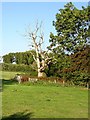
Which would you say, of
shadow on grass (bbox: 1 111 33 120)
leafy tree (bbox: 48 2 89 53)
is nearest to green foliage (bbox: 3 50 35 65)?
leafy tree (bbox: 48 2 89 53)

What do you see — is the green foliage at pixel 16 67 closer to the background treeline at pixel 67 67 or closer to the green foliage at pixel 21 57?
the background treeline at pixel 67 67

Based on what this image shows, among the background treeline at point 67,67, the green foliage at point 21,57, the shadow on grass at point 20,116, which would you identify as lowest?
the shadow on grass at point 20,116

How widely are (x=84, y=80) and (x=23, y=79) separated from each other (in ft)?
27.3

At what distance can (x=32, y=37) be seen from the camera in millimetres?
49531

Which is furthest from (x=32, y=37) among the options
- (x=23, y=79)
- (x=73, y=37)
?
(x=23, y=79)

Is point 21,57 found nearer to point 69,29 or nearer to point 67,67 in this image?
point 69,29

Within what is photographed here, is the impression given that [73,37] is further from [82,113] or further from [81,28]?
[82,113]

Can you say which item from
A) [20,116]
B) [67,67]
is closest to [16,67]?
[67,67]

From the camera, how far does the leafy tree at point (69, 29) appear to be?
48.3 metres

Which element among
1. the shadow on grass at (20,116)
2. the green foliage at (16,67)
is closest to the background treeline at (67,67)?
the green foliage at (16,67)

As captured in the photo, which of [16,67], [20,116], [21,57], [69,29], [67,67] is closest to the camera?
[20,116]

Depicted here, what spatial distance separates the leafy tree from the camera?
48.3 meters

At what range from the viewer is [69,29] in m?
48.8

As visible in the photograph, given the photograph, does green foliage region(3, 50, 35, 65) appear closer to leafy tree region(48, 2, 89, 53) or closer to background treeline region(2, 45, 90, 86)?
background treeline region(2, 45, 90, 86)
